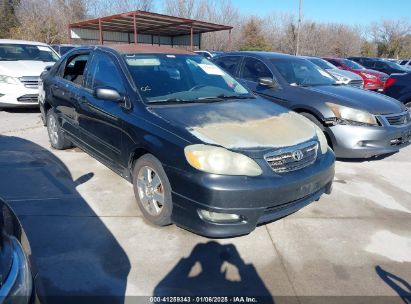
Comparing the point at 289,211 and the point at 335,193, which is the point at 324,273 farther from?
the point at 335,193

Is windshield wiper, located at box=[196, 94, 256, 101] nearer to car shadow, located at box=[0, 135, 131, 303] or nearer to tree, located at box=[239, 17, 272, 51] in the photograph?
car shadow, located at box=[0, 135, 131, 303]

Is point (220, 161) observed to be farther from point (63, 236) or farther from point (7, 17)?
point (7, 17)

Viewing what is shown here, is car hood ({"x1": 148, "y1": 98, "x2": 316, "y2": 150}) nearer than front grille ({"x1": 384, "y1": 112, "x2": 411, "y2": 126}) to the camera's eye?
Yes

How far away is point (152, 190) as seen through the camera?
10.9 ft

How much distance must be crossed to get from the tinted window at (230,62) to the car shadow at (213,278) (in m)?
4.23

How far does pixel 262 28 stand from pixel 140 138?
48.4 metres

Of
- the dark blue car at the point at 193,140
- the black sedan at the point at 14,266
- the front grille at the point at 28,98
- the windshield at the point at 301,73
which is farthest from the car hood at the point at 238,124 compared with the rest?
the front grille at the point at 28,98

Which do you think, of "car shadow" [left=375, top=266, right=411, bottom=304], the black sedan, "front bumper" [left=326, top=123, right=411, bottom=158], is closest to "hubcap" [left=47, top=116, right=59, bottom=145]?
the black sedan

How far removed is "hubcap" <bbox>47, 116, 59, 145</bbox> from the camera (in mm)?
5457

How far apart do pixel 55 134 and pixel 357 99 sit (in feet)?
15.0

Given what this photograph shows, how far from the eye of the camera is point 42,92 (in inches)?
227

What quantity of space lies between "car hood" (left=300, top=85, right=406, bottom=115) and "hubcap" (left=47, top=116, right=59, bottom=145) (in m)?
3.84

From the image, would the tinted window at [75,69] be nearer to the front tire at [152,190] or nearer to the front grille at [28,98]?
the front tire at [152,190]

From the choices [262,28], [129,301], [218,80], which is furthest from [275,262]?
[262,28]
